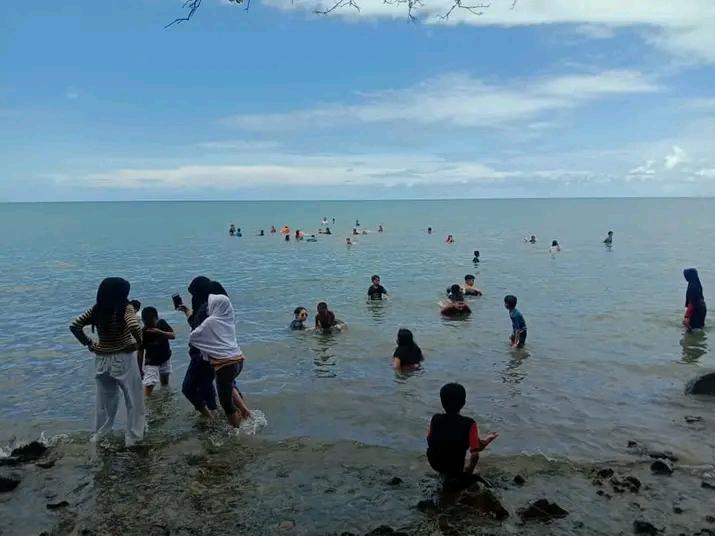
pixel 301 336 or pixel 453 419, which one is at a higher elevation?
pixel 453 419

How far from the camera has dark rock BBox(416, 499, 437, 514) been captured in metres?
6.30

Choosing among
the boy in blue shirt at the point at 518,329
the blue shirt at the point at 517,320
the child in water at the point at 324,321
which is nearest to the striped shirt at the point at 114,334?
the boy in blue shirt at the point at 518,329

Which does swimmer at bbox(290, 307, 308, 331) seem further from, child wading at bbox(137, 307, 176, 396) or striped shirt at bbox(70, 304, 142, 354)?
striped shirt at bbox(70, 304, 142, 354)

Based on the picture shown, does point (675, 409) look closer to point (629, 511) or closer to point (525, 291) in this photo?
point (629, 511)

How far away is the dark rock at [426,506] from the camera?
6.30m

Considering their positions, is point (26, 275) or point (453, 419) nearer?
point (453, 419)

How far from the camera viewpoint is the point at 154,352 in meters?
10.7

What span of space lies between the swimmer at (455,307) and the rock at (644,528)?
1335 centimetres

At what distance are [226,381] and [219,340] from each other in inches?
24.6

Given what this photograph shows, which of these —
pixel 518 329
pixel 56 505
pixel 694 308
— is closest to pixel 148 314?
pixel 56 505

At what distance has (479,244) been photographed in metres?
56.1

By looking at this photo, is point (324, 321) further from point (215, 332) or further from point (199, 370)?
point (215, 332)

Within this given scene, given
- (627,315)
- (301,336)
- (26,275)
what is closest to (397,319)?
(301,336)

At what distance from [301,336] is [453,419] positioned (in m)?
10.5
